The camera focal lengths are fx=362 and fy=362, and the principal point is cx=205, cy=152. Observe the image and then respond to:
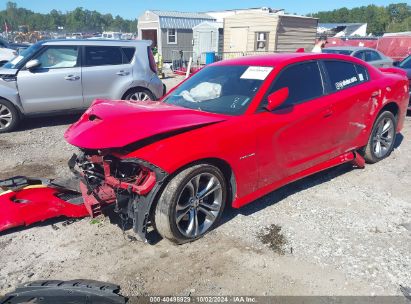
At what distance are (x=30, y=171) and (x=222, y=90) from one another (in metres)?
3.18

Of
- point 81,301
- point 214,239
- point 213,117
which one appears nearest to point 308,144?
point 213,117

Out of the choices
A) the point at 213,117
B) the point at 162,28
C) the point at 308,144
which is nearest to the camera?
the point at 213,117

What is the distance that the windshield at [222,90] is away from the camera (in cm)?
372

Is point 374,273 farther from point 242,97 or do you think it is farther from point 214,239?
point 242,97

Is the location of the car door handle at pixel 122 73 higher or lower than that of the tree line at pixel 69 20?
lower

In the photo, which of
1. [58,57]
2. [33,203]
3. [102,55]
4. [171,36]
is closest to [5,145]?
[58,57]

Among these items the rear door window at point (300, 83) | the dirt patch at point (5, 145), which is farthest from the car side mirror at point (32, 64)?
the rear door window at point (300, 83)

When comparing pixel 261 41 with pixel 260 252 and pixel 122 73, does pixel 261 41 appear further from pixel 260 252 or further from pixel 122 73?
pixel 260 252

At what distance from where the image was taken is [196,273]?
3.03 m

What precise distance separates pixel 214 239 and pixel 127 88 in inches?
208

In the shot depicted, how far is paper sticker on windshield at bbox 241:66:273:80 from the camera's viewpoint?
152 inches

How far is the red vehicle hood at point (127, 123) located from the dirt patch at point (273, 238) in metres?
1.22

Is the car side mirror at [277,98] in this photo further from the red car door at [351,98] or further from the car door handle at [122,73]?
the car door handle at [122,73]

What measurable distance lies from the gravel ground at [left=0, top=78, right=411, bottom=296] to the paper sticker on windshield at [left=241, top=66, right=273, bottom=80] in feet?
4.73
